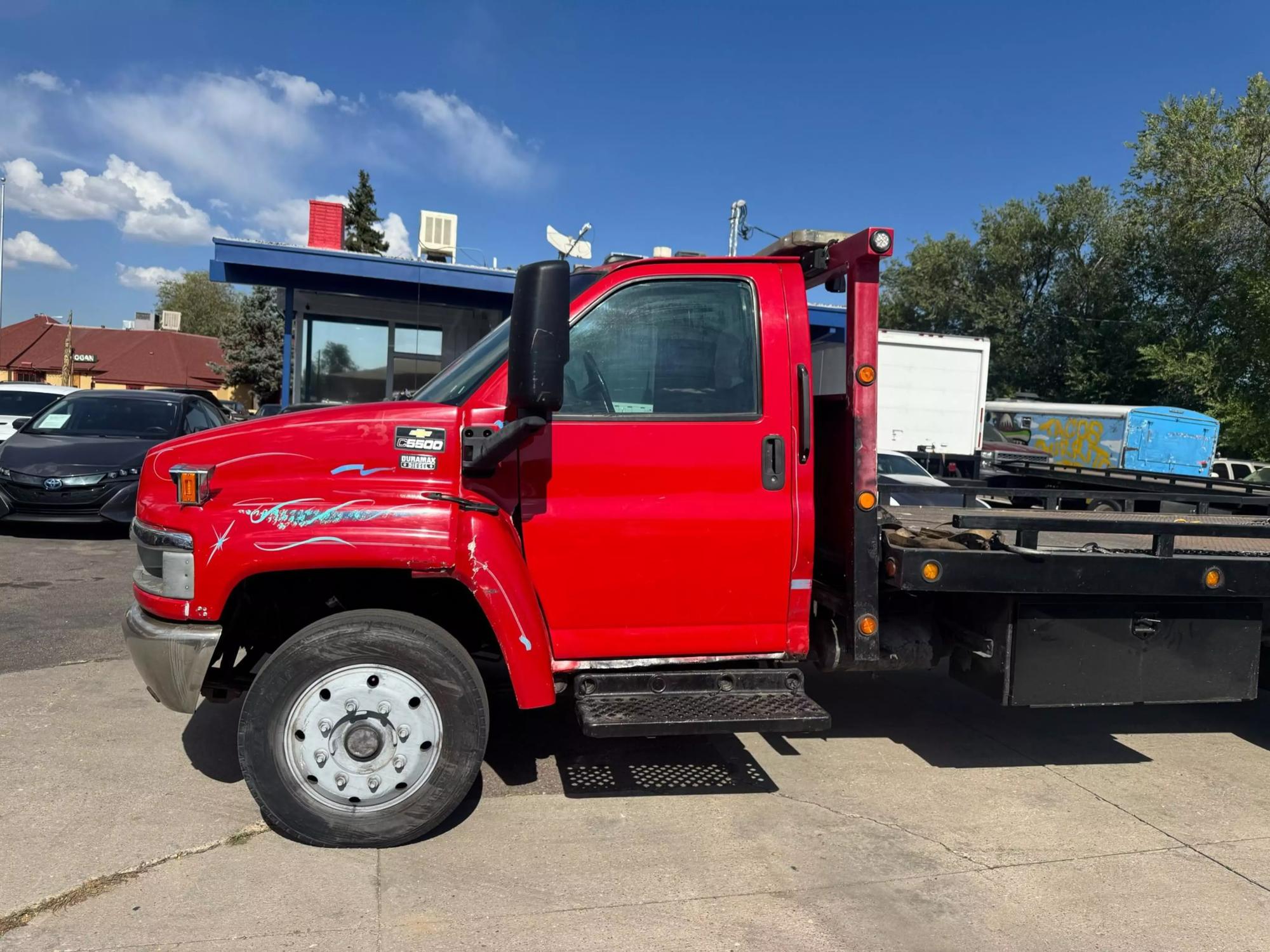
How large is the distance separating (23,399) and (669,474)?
46.9ft

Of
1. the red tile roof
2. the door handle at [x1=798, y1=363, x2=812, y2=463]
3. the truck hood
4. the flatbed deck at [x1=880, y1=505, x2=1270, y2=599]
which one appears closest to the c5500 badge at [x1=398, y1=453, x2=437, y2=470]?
the truck hood

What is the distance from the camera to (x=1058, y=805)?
4.29 m

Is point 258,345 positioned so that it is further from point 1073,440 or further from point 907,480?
point 907,480

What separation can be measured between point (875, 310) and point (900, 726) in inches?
104

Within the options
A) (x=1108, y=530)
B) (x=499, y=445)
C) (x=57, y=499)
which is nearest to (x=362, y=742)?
(x=499, y=445)

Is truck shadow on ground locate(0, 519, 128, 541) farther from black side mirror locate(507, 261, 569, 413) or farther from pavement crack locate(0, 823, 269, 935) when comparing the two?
black side mirror locate(507, 261, 569, 413)

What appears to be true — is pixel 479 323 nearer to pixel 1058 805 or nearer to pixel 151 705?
pixel 151 705

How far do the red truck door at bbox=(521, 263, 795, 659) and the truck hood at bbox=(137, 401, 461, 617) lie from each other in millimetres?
389

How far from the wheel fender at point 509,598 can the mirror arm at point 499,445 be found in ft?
0.60

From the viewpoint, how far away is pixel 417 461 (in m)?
3.52

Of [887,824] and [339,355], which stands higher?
[339,355]

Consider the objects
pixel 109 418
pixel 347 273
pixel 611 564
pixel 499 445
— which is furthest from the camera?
pixel 347 273

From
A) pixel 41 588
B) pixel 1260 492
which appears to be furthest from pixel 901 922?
pixel 41 588

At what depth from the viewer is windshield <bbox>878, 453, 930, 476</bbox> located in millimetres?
11828
